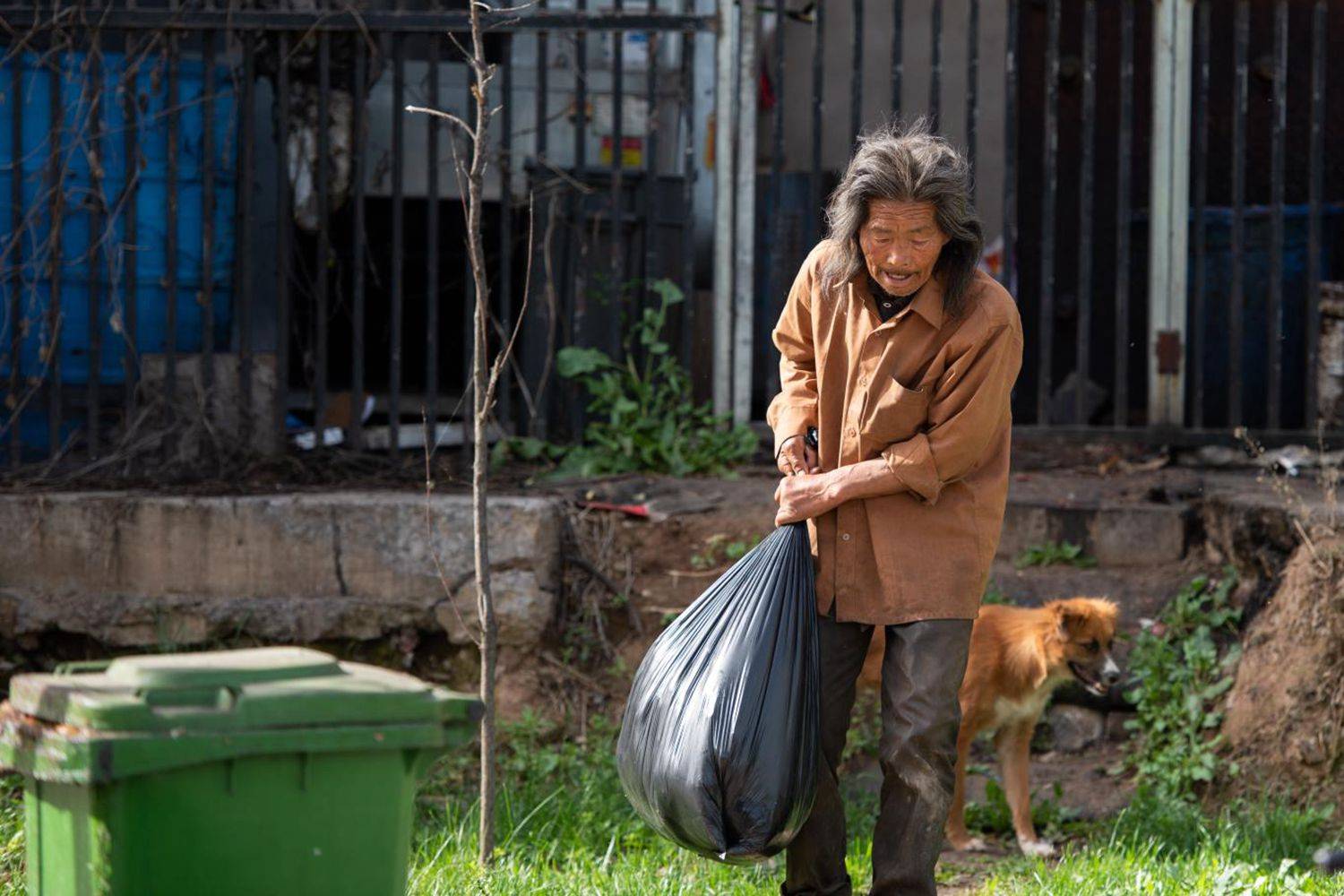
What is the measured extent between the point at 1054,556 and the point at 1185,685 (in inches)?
29.4

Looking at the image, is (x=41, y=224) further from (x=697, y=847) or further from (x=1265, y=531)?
(x=1265, y=531)

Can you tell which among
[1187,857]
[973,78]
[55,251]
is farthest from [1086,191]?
[55,251]

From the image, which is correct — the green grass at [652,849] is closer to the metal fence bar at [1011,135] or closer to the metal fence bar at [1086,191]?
the metal fence bar at [1086,191]

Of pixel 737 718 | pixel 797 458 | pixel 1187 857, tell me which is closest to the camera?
pixel 737 718

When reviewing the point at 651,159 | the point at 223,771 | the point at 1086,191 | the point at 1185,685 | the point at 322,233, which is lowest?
the point at 1185,685

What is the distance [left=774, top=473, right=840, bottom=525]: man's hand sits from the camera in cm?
391

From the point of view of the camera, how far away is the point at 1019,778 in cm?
516

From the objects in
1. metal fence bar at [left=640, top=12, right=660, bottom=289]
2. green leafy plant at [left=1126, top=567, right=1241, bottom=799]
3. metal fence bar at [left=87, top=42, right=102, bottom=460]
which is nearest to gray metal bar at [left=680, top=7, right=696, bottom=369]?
metal fence bar at [left=640, top=12, right=660, bottom=289]

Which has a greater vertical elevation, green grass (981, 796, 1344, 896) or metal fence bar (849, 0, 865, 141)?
metal fence bar (849, 0, 865, 141)

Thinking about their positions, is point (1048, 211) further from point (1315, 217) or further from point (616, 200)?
point (616, 200)

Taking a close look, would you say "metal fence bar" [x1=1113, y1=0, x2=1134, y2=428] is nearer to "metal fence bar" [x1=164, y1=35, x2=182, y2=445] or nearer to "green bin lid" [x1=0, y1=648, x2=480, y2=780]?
"metal fence bar" [x1=164, y1=35, x2=182, y2=445]

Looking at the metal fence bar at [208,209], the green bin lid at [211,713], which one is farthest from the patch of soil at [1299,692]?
the metal fence bar at [208,209]

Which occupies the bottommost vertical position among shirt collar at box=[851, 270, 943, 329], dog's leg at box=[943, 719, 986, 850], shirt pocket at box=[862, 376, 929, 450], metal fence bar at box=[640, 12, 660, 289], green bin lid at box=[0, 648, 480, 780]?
dog's leg at box=[943, 719, 986, 850]

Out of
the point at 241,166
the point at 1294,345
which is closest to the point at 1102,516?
the point at 1294,345
